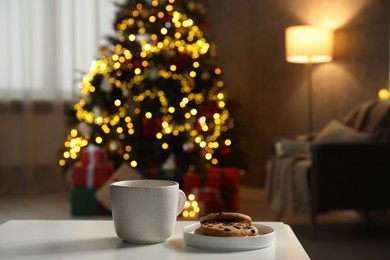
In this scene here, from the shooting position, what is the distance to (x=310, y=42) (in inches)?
169

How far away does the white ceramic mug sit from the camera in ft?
3.06

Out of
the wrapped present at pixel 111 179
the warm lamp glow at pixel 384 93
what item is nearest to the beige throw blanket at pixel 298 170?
the warm lamp glow at pixel 384 93

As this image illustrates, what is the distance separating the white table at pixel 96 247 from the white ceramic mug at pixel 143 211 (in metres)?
0.02

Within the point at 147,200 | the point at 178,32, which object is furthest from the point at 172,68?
the point at 147,200

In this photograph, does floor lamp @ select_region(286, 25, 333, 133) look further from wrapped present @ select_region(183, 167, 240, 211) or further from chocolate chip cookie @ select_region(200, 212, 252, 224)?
chocolate chip cookie @ select_region(200, 212, 252, 224)

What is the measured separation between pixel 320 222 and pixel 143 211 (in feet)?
10.1

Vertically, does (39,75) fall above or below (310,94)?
above

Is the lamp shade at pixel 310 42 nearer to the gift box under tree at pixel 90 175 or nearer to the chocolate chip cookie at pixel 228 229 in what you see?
Result: the gift box under tree at pixel 90 175

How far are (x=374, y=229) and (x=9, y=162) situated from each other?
3160 millimetres

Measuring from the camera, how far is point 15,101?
527 centimetres

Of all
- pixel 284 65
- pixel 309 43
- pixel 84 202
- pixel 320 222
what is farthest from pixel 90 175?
pixel 284 65

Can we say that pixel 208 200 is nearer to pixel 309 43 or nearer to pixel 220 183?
pixel 220 183

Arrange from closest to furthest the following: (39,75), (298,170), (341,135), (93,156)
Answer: (298,170)
(341,135)
(93,156)
(39,75)

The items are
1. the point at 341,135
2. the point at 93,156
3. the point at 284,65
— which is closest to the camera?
the point at 341,135
